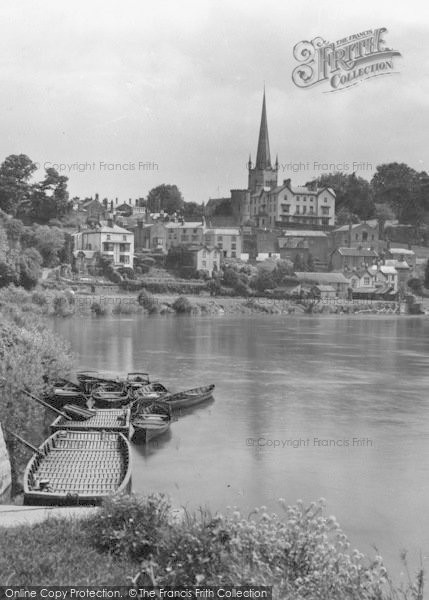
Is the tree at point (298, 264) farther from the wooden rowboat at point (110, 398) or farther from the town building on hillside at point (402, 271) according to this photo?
the wooden rowboat at point (110, 398)

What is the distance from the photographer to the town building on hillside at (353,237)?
108 metres

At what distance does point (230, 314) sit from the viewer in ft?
273

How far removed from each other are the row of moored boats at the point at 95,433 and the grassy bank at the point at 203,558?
2000 millimetres

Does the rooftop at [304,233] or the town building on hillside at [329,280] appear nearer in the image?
the town building on hillside at [329,280]

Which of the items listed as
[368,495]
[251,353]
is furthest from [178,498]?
[251,353]

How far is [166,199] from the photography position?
415 ft

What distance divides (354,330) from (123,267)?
32.0m

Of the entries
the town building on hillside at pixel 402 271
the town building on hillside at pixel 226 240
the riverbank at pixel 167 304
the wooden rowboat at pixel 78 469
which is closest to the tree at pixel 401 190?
the town building on hillside at pixel 402 271

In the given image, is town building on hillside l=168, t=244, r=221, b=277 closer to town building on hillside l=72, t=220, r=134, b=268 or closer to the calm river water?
town building on hillside l=72, t=220, r=134, b=268

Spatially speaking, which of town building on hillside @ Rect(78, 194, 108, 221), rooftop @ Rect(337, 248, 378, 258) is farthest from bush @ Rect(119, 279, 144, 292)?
rooftop @ Rect(337, 248, 378, 258)

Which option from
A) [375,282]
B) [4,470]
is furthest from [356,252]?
[4,470]

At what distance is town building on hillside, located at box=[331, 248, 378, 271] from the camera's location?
10469 cm

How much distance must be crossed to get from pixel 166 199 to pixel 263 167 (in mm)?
17117

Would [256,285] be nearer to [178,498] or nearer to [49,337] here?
[49,337]
